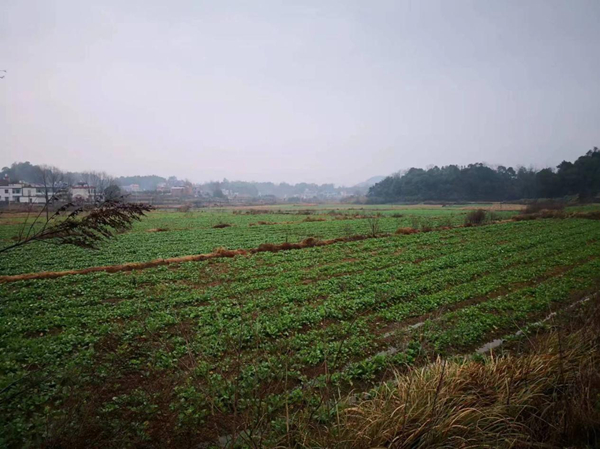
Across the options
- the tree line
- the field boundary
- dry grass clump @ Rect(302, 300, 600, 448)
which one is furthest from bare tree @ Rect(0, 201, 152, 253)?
the tree line

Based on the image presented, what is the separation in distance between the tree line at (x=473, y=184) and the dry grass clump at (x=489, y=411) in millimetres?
85495

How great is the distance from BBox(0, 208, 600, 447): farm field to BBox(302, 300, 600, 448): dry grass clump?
0.43 metres

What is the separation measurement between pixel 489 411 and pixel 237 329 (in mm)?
5036

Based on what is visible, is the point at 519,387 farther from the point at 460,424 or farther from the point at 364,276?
the point at 364,276

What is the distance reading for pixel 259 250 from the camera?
18.3 metres

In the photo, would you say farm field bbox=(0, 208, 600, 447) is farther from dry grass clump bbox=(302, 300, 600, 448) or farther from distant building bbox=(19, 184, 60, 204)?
distant building bbox=(19, 184, 60, 204)

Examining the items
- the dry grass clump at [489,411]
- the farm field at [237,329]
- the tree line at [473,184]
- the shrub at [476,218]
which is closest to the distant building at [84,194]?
the farm field at [237,329]

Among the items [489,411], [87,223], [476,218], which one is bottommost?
[489,411]

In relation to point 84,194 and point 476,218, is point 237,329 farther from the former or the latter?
point 476,218

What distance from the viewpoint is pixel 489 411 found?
3.30 meters

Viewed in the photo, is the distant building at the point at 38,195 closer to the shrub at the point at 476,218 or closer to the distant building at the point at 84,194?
the distant building at the point at 84,194

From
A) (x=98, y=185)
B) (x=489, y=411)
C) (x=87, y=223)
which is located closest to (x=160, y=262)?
(x=98, y=185)

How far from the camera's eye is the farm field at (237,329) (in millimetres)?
3529

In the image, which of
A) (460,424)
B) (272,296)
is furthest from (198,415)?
(272,296)
